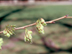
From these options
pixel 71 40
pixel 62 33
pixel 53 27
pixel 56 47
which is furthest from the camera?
pixel 53 27

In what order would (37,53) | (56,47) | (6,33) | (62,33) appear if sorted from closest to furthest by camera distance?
1. (6,33)
2. (37,53)
3. (56,47)
4. (62,33)

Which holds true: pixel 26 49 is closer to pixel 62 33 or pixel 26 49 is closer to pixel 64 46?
pixel 64 46

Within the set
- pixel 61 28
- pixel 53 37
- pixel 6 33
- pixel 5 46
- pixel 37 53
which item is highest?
pixel 61 28

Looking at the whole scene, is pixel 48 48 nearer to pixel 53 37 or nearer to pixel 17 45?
pixel 53 37

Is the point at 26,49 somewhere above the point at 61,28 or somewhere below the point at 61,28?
below

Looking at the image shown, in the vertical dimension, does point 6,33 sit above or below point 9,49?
below

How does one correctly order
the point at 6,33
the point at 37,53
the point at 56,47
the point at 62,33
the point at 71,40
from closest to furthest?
1. the point at 6,33
2. the point at 37,53
3. the point at 56,47
4. the point at 71,40
5. the point at 62,33

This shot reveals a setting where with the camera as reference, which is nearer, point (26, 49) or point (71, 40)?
point (26, 49)

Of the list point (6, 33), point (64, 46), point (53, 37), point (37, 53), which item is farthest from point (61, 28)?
point (6, 33)

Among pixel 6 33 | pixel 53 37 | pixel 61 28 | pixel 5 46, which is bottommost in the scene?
pixel 6 33

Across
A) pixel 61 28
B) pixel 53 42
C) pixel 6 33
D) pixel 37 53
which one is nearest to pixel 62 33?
pixel 61 28
